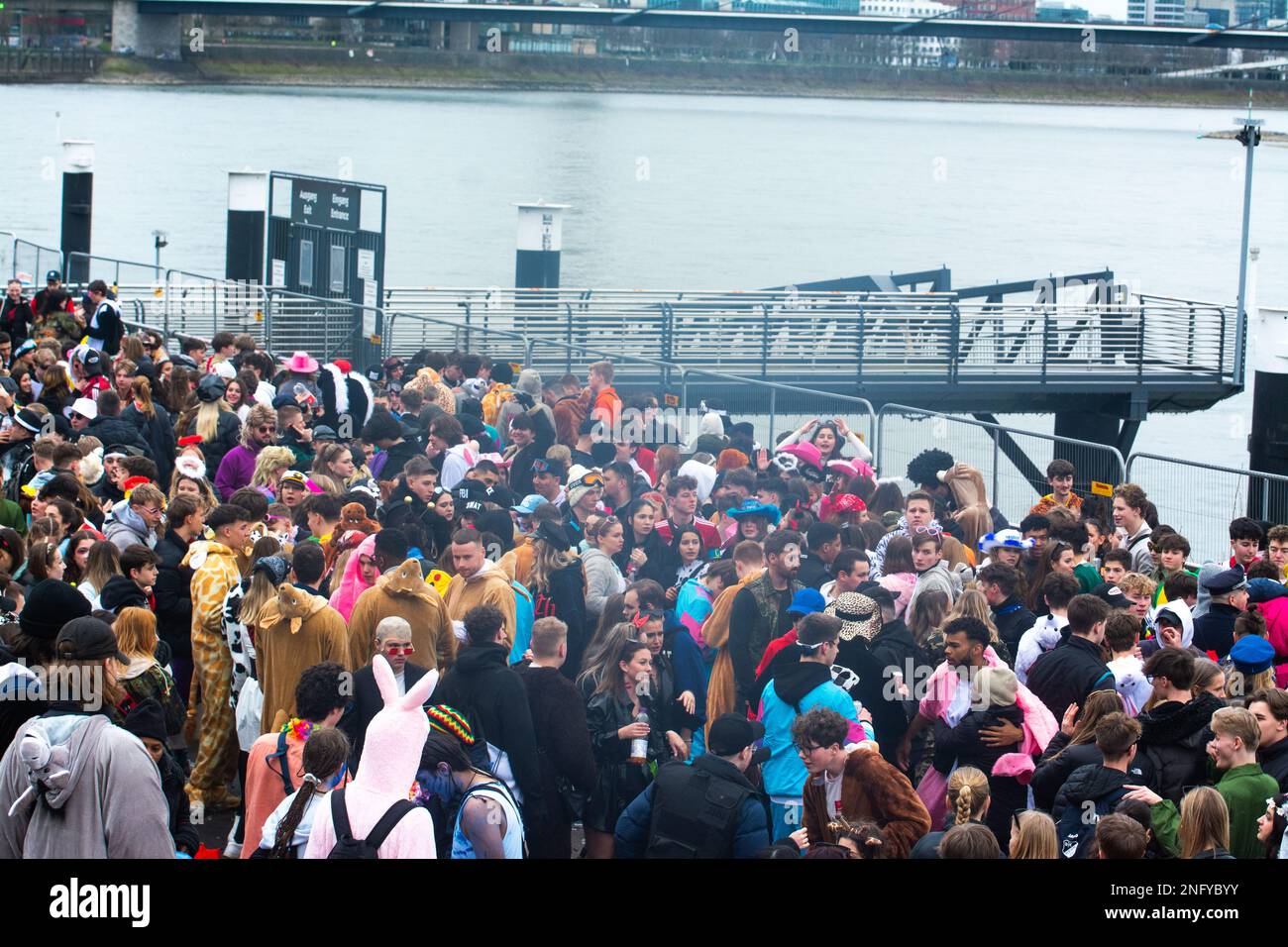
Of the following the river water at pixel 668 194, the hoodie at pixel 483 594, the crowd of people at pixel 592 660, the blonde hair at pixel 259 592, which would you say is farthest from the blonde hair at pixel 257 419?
the river water at pixel 668 194

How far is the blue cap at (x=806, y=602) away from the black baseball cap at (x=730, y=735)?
1283mm

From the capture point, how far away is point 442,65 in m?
152

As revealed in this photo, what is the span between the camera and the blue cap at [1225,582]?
25.5 feet

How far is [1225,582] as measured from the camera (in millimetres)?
7785

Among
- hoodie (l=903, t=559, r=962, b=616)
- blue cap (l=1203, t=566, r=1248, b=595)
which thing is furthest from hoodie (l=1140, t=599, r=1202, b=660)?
hoodie (l=903, t=559, r=962, b=616)

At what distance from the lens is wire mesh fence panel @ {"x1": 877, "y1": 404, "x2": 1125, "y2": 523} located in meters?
14.5

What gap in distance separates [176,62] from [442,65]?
26705 mm

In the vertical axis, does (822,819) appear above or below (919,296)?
below

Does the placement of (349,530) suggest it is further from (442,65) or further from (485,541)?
(442,65)

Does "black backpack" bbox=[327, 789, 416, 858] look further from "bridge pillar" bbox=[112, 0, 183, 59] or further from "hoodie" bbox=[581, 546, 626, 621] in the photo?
"bridge pillar" bbox=[112, 0, 183, 59]

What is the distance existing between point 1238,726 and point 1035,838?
1.10 meters

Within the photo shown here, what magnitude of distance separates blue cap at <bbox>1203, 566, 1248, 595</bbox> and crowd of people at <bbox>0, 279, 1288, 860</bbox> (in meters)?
0.03
